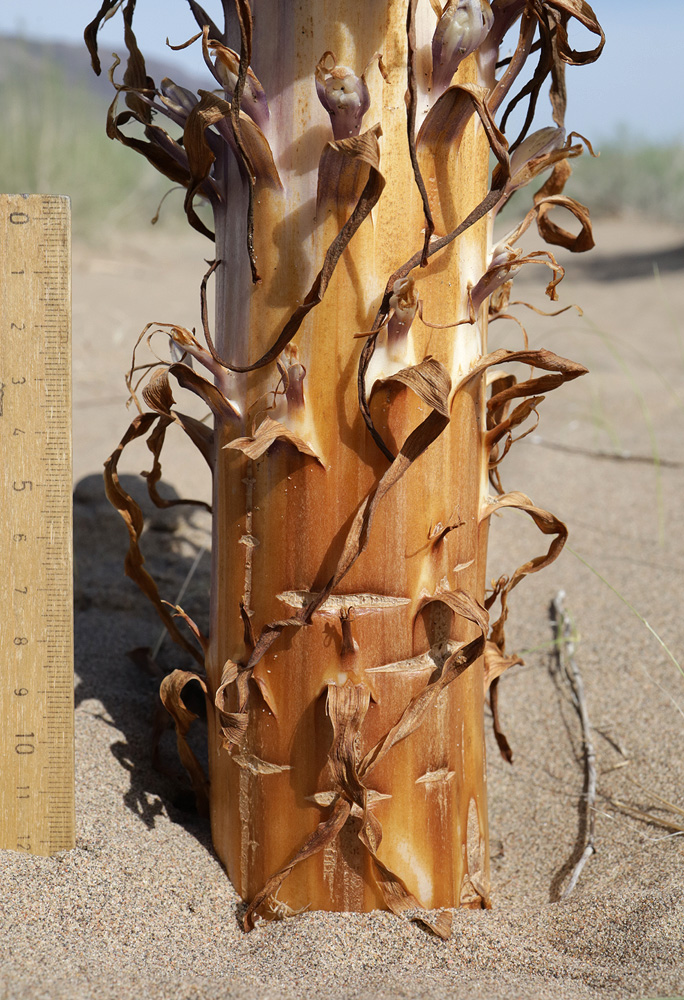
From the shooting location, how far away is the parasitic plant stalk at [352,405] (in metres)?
0.92

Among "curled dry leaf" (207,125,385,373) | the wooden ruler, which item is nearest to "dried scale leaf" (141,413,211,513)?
the wooden ruler

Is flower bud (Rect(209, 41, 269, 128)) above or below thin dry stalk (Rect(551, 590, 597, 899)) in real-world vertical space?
above

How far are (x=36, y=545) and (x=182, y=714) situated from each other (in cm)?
33

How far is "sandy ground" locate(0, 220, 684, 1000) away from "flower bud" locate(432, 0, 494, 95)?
106cm

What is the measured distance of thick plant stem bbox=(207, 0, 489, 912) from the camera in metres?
0.95

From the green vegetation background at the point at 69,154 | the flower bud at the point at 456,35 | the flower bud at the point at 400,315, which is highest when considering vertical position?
the green vegetation background at the point at 69,154

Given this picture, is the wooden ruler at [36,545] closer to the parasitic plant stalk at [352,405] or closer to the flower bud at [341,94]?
the parasitic plant stalk at [352,405]

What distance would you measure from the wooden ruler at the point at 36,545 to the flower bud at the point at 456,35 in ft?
1.83

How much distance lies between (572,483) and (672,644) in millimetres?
980

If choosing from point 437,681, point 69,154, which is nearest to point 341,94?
point 437,681

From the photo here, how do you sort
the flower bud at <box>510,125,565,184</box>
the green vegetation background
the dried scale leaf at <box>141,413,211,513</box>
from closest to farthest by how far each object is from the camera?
the flower bud at <box>510,125,565,184</box>
the dried scale leaf at <box>141,413,211,513</box>
the green vegetation background

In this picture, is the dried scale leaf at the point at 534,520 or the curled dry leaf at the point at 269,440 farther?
the dried scale leaf at the point at 534,520

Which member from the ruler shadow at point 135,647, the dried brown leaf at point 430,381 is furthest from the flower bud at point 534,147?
the ruler shadow at point 135,647

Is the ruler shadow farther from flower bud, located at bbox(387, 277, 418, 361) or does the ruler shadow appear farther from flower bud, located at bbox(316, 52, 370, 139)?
→ flower bud, located at bbox(316, 52, 370, 139)
